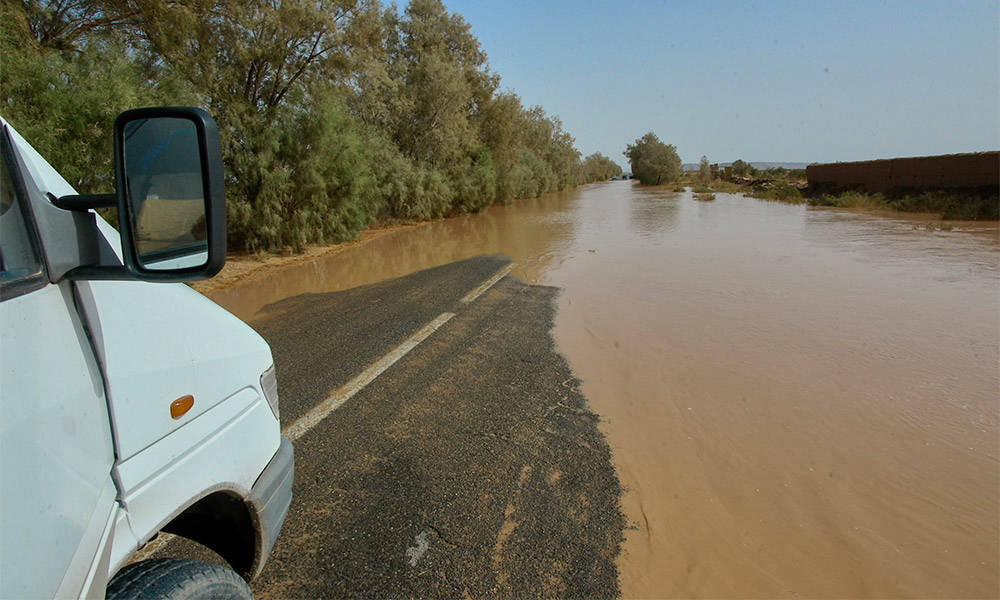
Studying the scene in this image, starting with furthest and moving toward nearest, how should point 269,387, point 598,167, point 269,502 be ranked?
1. point 598,167
2. point 269,387
3. point 269,502

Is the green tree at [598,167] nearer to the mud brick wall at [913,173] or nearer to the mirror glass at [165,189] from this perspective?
the mud brick wall at [913,173]

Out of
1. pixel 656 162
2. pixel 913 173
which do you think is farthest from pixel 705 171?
pixel 913 173

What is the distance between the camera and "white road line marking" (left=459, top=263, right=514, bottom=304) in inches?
317

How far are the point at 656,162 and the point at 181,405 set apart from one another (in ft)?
317

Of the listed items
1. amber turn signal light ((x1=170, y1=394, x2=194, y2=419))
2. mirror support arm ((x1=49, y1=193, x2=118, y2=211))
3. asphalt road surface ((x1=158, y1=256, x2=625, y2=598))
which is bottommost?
asphalt road surface ((x1=158, y1=256, x2=625, y2=598))

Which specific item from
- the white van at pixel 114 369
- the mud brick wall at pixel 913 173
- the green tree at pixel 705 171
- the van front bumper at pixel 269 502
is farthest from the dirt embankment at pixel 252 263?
the green tree at pixel 705 171

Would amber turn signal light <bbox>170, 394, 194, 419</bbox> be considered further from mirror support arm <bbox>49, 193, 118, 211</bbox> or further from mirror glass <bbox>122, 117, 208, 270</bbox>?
mirror support arm <bbox>49, 193, 118, 211</bbox>

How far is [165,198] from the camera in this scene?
4.57 ft

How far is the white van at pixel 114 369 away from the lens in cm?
104

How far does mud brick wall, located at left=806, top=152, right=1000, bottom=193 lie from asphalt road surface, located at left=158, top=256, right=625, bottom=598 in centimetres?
2735

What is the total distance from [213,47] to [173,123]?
13.1 meters

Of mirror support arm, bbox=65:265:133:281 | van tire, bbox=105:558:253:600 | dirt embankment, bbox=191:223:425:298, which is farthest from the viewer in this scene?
dirt embankment, bbox=191:223:425:298

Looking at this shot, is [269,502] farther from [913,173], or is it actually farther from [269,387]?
[913,173]

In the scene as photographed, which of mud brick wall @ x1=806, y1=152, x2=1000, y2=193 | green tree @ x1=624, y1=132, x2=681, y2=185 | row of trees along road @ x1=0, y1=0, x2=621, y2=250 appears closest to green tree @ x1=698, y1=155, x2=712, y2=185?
green tree @ x1=624, y1=132, x2=681, y2=185
